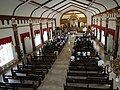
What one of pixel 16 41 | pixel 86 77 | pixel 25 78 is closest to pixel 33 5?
pixel 16 41

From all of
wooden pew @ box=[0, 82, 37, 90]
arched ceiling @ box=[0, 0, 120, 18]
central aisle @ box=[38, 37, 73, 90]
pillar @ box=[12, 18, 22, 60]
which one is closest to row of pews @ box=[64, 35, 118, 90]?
central aisle @ box=[38, 37, 73, 90]

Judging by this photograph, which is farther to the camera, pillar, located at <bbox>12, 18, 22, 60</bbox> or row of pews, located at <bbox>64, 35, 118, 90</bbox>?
pillar, located at <bbox>12, 18, 22, 60</bbox>

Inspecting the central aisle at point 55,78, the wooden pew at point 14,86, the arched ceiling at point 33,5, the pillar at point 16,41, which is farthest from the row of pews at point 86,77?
the pillar at point 16,41

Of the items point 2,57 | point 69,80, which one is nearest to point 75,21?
point 2,57

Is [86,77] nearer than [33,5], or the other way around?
[86,77]

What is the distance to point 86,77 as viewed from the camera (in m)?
9.89

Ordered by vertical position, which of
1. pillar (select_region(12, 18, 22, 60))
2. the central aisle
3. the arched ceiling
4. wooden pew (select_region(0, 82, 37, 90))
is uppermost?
the arched ceiling

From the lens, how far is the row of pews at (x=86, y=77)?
323 inches

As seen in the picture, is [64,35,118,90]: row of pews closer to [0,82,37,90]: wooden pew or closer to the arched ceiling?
[0,82,37,90]: wooden pew

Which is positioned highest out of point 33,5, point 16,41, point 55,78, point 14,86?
point 33,5

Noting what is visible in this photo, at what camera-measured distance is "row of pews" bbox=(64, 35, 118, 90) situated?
26.9 feet

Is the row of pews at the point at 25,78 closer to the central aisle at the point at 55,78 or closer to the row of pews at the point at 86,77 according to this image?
the central aisle at the point at 55,78

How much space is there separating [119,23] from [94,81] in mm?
6827

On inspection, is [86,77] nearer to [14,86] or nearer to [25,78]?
[25,78]
